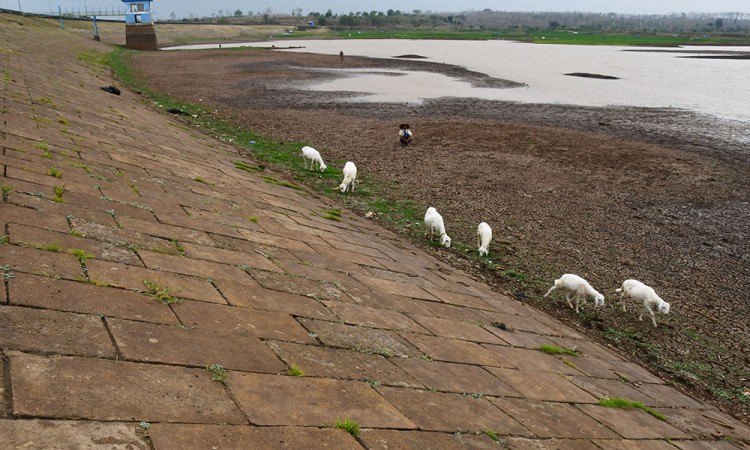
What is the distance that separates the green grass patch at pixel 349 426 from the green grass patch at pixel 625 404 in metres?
2.84

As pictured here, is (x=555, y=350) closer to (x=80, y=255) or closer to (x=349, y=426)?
(x=349, y=426)

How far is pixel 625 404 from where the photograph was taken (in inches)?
207

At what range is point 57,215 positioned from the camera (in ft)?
16.7

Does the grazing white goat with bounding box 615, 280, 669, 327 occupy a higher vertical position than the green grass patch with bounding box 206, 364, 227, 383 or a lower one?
lower

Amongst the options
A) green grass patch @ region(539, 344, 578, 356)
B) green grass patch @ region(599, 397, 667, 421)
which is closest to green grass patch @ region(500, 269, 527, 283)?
green grass patch @ region(539, 344, 578, 356)

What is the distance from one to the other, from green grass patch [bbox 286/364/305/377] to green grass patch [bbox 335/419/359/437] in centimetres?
54

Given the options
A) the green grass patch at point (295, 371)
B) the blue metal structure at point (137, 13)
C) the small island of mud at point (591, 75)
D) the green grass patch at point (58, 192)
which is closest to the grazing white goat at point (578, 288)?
the green grass patch at point (295, 371)

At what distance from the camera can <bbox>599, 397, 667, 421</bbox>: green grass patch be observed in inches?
204

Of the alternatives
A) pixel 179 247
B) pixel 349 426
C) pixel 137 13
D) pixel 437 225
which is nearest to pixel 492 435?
pixel 349 426

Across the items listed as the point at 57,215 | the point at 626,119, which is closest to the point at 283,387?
the point at 57,215

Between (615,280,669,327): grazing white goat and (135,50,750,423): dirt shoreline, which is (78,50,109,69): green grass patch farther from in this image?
(615,280,669,327): grazing white goat

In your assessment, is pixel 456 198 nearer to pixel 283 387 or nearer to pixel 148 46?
pixel 283 387

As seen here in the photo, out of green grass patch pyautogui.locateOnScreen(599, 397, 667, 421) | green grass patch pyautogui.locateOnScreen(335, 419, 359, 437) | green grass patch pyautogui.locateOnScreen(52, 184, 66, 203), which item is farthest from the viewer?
green grass patch pyautogui.locateOnScreen(52, 184, 66, 203)

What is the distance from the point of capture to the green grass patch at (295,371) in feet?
12.4
